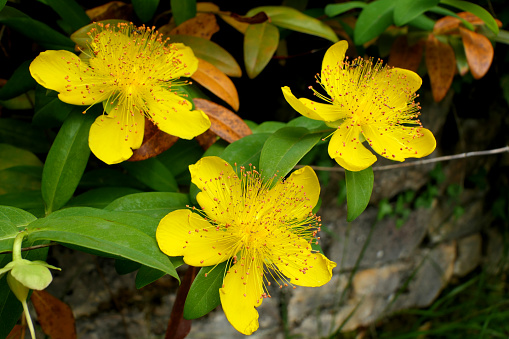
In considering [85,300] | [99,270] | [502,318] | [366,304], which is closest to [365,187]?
[99,270]

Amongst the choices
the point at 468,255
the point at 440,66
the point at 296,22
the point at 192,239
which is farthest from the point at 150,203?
the point at 468,255

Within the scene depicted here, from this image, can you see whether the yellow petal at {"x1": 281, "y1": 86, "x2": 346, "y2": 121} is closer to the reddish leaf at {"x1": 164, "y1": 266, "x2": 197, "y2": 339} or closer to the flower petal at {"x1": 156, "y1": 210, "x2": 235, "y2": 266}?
the flower petal at {"x1": 156, "y1": 210, "x2": 235, "y2": 266}

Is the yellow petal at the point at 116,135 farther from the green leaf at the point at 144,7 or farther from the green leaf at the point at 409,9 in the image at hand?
the green leaf at the point at 409,9

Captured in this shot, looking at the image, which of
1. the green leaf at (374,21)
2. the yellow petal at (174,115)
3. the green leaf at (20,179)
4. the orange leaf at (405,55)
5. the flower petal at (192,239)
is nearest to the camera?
the flower petal at (192,239)

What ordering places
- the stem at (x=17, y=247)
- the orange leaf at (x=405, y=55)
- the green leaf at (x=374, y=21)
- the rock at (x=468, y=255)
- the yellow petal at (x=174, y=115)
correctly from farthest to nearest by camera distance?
the rock at (x=468, y=255)
the orange leaf at (x=405, y=55)
the green leaf at (x=374, y=21)
the yellow petal at (x=174, y=115)
the stem at (x=17, y=247)

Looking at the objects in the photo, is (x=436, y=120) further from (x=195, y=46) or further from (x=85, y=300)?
(x=85, y=300)

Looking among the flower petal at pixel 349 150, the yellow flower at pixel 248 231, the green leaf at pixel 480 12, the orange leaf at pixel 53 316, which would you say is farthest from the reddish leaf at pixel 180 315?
the green leaf at pixel 480 12
